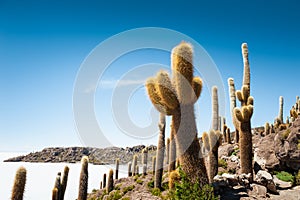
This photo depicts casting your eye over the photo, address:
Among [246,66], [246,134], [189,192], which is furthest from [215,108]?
[189,192]

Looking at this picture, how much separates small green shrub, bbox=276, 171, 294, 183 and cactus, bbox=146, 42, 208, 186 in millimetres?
5775

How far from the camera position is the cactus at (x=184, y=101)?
8656 mm

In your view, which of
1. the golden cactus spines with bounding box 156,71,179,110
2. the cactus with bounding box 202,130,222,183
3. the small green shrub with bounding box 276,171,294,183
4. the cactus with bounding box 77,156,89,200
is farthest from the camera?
the cactus with bounding box 77,156,89,200

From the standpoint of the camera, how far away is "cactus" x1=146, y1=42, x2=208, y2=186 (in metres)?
Result: 8.66

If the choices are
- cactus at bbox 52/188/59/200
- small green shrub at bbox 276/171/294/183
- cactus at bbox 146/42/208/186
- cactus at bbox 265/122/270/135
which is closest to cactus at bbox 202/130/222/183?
small green shrub at bbox 276/171/294/183

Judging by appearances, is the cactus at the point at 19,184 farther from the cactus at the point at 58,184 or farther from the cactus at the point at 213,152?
the cactus at the point at 213,152

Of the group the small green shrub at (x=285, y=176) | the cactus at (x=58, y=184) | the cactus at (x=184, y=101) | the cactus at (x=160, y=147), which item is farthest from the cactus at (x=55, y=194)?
the small green shrub at (x=285, y=176)

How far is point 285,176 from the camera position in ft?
41.6

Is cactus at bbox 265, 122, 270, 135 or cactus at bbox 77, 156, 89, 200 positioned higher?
cactus at bbox 265, 122, 270, 135

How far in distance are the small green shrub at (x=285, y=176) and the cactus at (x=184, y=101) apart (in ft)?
18.9

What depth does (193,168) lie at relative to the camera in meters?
8.80

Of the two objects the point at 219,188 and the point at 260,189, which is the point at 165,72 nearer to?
the point at 219,188

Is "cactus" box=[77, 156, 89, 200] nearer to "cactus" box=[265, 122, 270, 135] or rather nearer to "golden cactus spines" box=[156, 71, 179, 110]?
"golden cactus spines" box=[156, 71, 179, 110]

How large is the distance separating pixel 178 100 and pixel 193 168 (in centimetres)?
225
